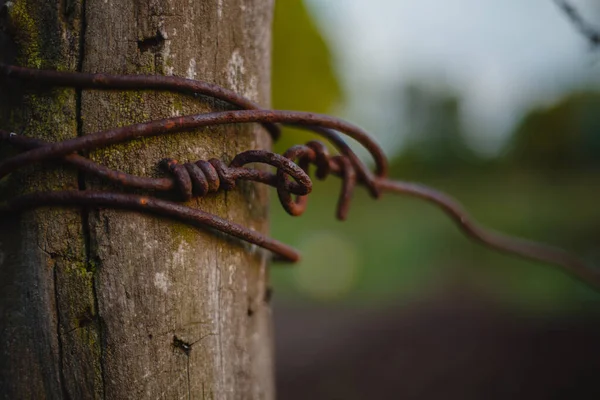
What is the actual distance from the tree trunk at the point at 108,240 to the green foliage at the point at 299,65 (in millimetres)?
8976

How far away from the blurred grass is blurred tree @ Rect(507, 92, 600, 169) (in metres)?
0.69

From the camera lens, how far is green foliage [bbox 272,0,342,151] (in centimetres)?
1063

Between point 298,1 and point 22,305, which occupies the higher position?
point 298,1

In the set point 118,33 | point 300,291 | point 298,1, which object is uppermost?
point 298,1

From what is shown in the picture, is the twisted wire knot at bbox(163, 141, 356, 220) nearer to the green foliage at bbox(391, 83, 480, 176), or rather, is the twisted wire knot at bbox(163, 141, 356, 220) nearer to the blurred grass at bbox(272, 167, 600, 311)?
the blurred grass at bbox(272, 167, 600, 311)

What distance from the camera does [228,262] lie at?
37.2 inches

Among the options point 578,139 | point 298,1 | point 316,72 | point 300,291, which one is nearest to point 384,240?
point 300,291

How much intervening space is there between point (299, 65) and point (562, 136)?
880 centimetres

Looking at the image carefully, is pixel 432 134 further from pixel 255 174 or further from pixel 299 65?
pixel 255 174

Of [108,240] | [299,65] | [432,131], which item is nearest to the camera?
[108,240]

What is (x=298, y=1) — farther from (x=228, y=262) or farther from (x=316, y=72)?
(x=228, y=262)

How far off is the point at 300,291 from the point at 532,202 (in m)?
6.41

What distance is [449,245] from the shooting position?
10328 millimetres

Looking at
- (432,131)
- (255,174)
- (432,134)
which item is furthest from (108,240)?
(432,131)
